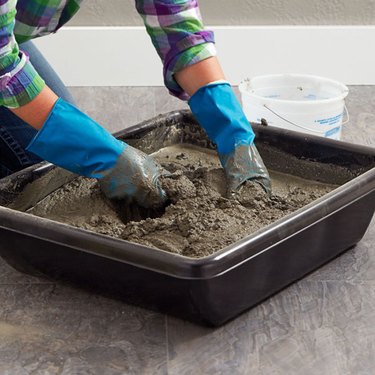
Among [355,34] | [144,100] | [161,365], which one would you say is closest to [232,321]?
[161,365]

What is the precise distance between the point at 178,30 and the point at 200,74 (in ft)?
0.31

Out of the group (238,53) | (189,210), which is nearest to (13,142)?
(189,210)

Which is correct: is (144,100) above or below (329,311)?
below

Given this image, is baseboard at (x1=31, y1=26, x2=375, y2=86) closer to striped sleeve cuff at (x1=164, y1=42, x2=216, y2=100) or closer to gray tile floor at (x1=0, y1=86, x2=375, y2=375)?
striped sleeve cuff at (x1=164, y1=42, x2=216, y2=100)

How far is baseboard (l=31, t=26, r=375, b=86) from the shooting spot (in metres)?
2.73

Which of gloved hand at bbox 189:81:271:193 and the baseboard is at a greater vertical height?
gloved hand at bbox 189:81:271:193

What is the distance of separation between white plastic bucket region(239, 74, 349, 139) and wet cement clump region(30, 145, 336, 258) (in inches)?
12.3

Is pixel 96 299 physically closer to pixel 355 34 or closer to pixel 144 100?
pixel 144 100

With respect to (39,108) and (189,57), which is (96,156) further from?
(189,57)

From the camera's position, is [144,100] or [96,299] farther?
[144,100]

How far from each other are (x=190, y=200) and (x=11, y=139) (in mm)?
551

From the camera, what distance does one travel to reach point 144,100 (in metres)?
2.67

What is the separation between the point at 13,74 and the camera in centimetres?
150

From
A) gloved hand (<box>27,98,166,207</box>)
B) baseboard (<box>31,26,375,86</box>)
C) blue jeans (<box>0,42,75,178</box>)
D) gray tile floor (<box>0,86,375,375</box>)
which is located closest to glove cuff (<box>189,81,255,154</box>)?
gloved hand (<box>27,98,166,207</box>)
